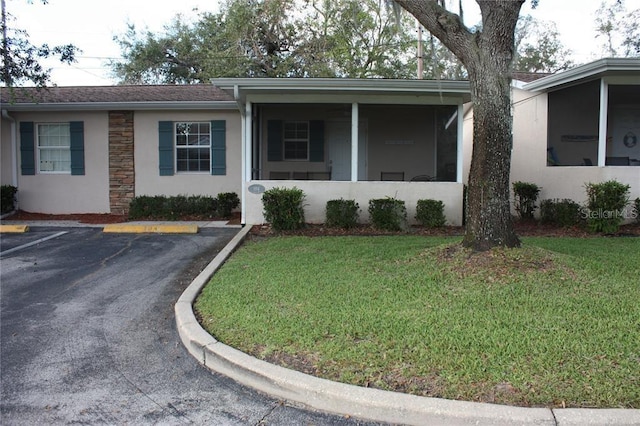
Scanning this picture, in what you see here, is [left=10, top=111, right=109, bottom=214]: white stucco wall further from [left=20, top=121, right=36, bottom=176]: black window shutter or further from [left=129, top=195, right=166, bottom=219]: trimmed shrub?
[left=129, top=195, right=166, bottom=219]: trimmed shrub

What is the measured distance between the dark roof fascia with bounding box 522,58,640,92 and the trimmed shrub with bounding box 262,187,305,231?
619 centimetres

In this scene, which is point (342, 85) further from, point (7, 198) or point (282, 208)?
point (7, 198)

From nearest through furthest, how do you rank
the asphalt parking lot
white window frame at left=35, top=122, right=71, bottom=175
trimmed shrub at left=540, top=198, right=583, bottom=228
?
the asphalt parking lot → trimmed shrub at left=540, top=198, right=583, bottom=228 → white window frame at left=35, top=122, right=71, bottom=175

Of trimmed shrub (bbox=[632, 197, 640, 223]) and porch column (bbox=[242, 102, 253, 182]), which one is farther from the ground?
porch column (bbox=[242, 102, 253, 182])

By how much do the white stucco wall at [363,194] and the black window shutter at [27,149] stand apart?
654cm

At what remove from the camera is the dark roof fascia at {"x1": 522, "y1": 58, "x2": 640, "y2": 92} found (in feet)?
29.0

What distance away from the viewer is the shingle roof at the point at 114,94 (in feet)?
39.5

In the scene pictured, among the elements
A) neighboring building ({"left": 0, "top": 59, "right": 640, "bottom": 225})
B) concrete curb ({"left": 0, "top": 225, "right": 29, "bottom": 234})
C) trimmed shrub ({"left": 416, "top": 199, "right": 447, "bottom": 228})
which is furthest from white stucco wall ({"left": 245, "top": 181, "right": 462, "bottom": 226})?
concrete curb ({"left": 0, "top": 225, "right": 29, "bottom": 234})

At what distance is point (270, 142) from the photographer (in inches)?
521

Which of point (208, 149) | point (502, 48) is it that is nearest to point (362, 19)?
point (208, 149)

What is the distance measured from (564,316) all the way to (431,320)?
47.4 inches

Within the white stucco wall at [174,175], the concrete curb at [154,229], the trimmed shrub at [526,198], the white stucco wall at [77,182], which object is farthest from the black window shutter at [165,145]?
the trimmed shrub at [526,198]

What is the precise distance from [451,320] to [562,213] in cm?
671

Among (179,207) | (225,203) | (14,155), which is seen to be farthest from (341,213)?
(14,155)
